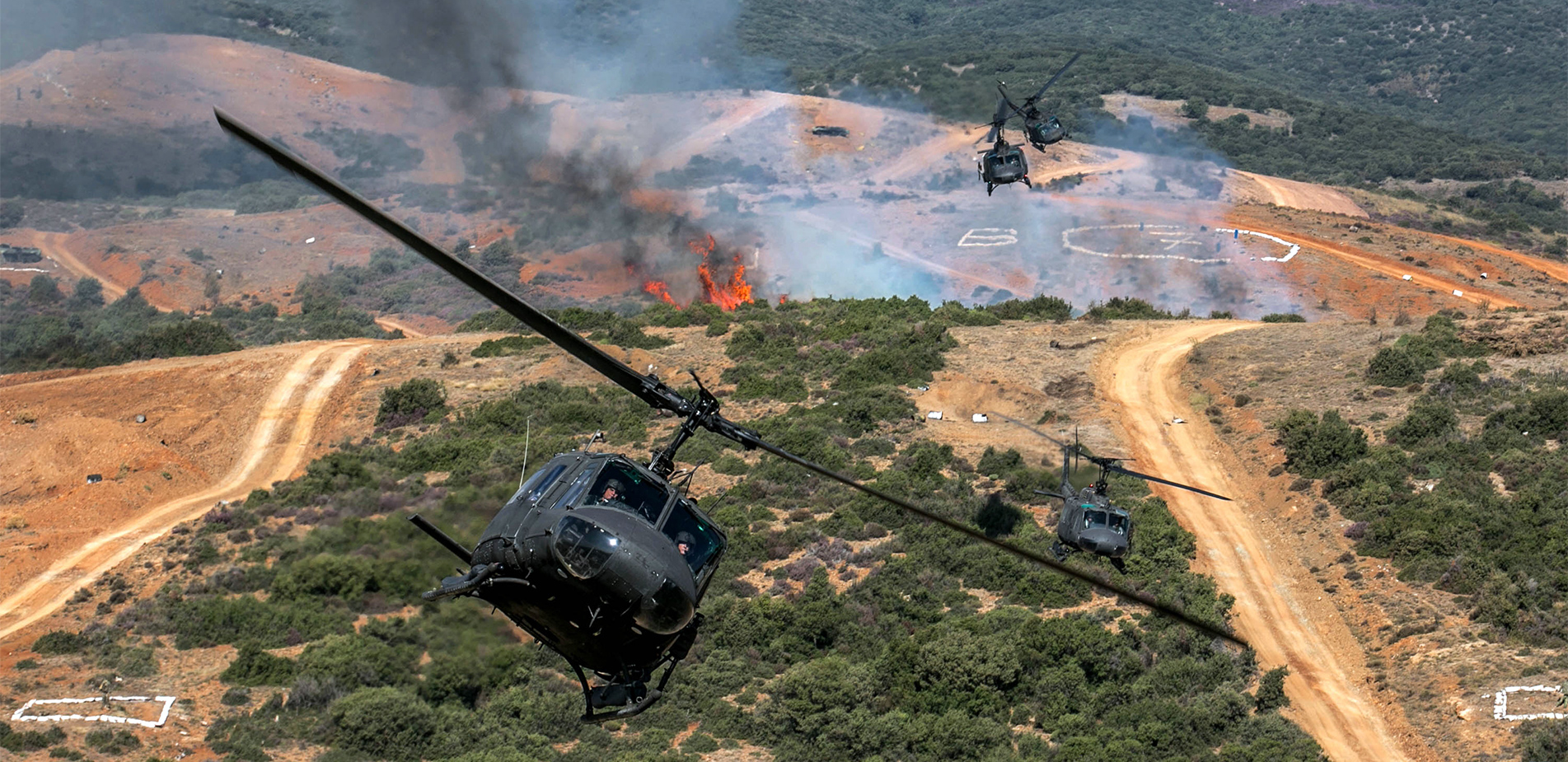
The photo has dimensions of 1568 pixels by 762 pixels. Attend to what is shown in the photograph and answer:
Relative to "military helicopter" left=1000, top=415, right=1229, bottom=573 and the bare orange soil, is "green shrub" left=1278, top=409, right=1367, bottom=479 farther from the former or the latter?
the bare orange soil

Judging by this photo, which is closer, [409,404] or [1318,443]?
[1318,443]

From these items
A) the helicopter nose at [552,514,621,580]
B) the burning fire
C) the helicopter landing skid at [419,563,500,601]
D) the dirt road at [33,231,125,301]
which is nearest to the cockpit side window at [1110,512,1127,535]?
the helicopter nose at [552,514,621,580]

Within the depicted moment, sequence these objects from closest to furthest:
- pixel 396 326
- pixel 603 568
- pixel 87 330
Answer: pixel 603 568
pixel 87 330
pixel 396 326

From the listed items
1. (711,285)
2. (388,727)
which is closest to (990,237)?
(711,285)

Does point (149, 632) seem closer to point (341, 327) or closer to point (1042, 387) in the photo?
point (1042, 387)

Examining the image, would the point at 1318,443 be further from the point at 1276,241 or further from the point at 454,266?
the point at 1276,241

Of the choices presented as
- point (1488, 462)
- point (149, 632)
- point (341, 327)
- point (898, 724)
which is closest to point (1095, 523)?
point (898, 724)
